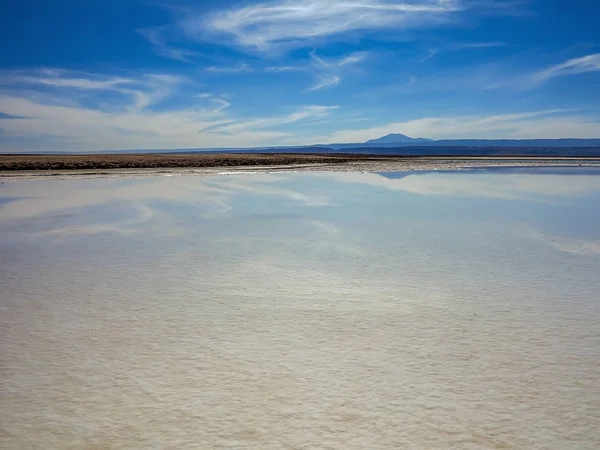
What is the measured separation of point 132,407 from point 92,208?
37.8ft

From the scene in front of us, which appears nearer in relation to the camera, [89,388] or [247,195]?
[89,388]

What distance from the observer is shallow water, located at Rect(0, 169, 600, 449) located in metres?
2.98

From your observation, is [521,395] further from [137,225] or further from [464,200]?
[464,200]

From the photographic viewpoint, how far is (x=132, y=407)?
3.19m

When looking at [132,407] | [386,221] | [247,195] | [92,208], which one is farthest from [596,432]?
[247,195]

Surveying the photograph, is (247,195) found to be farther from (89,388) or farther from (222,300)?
(89,388)

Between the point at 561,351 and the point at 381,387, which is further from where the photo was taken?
the point at 561,351

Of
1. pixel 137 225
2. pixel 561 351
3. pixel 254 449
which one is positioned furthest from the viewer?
pixel 137 225

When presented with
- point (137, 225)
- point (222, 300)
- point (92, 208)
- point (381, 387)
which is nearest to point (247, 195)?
point (92, 208)

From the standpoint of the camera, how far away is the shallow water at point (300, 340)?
2.98 metres

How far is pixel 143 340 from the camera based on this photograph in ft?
14.0

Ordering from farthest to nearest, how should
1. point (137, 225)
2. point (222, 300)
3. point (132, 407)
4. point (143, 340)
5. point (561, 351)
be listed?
point (137, 225) → point (222, 300) → point (143, 340) → point (561, 351) → point (132, 407)

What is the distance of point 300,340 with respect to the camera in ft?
14.1

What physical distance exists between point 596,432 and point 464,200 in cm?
1341
